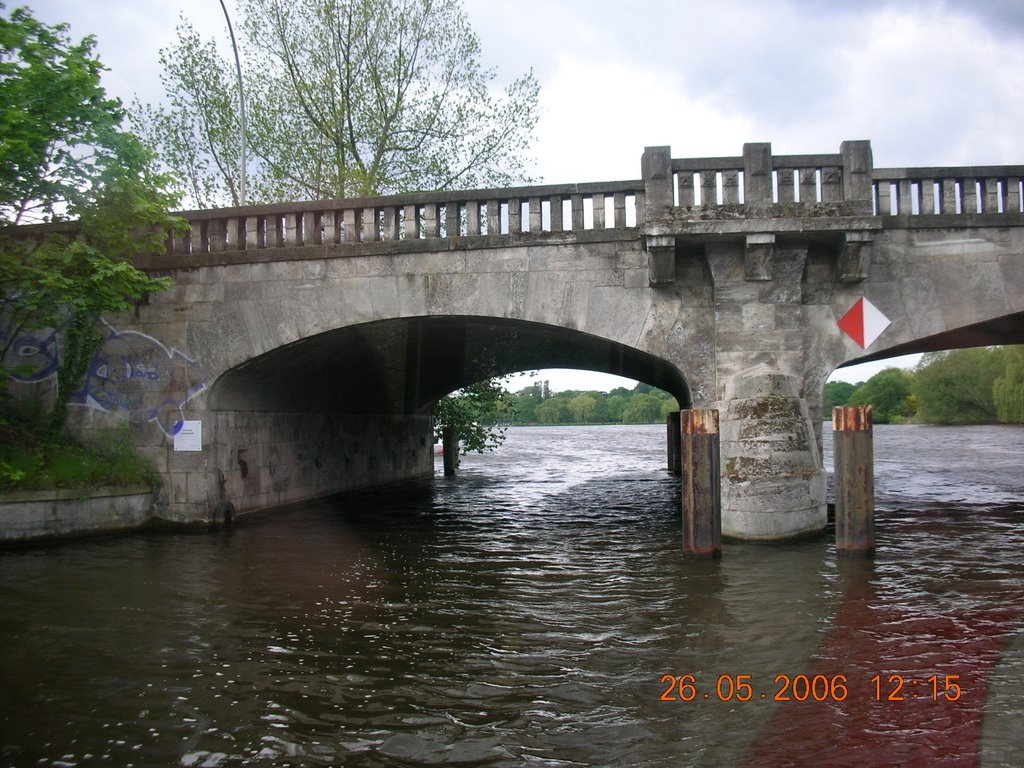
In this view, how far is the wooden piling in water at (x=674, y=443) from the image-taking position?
2475 centimetres

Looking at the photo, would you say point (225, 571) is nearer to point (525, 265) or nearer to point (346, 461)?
point (525, 265)

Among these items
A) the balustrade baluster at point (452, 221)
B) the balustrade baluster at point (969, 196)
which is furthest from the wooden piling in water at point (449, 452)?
the balustrade baluster at point (969, 196)

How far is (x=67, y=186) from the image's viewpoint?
10.9 meters

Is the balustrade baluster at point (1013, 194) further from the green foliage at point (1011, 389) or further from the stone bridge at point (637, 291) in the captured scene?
the green foliage at point (1011, 389)

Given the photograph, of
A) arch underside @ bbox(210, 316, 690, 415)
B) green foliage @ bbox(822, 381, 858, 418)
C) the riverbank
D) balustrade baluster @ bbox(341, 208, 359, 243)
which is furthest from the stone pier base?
green foliage @ bbox(822, 381, 858, 418)

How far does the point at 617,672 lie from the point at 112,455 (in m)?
9.23

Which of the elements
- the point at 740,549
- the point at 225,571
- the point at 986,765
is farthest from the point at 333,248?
the point at 986,765

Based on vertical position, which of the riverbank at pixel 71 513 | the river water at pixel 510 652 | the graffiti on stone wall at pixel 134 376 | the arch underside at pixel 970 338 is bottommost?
the river water at pixel 510 652

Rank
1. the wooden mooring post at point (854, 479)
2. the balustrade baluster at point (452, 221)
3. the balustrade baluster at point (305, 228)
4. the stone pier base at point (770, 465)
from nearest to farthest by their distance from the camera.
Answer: the wooden mooring post at point (854, 479)
the stone pier base at point (770, 465)
the balustrade baluster at point (452, 221)
the balustrade baluster at point (305, 228)

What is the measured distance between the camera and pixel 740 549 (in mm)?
9734

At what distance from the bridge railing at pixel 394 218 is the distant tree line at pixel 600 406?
3478 inches

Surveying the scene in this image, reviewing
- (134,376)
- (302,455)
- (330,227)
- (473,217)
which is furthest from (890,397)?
(134,376)

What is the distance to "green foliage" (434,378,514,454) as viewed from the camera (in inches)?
867

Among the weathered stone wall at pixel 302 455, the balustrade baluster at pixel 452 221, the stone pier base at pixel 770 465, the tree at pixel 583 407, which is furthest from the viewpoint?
the tree at pixel 583 407
